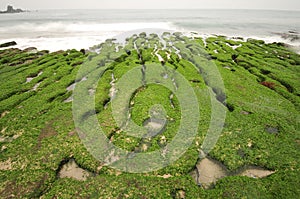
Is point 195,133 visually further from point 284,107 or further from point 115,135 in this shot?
point 284,107

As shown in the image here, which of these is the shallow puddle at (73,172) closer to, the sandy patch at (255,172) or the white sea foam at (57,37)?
the sandy patch at (255,172)

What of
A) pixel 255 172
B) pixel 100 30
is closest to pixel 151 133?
pixel 255 172

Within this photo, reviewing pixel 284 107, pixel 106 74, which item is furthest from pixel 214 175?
pixel 106 74

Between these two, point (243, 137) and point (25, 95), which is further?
point (25, 95)

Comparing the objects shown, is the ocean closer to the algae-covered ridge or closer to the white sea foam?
the white sea foam

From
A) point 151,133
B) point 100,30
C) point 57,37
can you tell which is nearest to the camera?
point 151,133

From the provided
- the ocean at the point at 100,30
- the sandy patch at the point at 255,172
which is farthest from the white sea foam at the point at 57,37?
the sandy patch at the point at 255,172

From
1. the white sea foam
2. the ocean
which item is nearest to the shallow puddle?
the ocean

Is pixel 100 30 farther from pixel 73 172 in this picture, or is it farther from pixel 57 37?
pixel 73 172

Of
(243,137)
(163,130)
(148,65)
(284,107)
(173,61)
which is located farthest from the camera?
(173,61)
